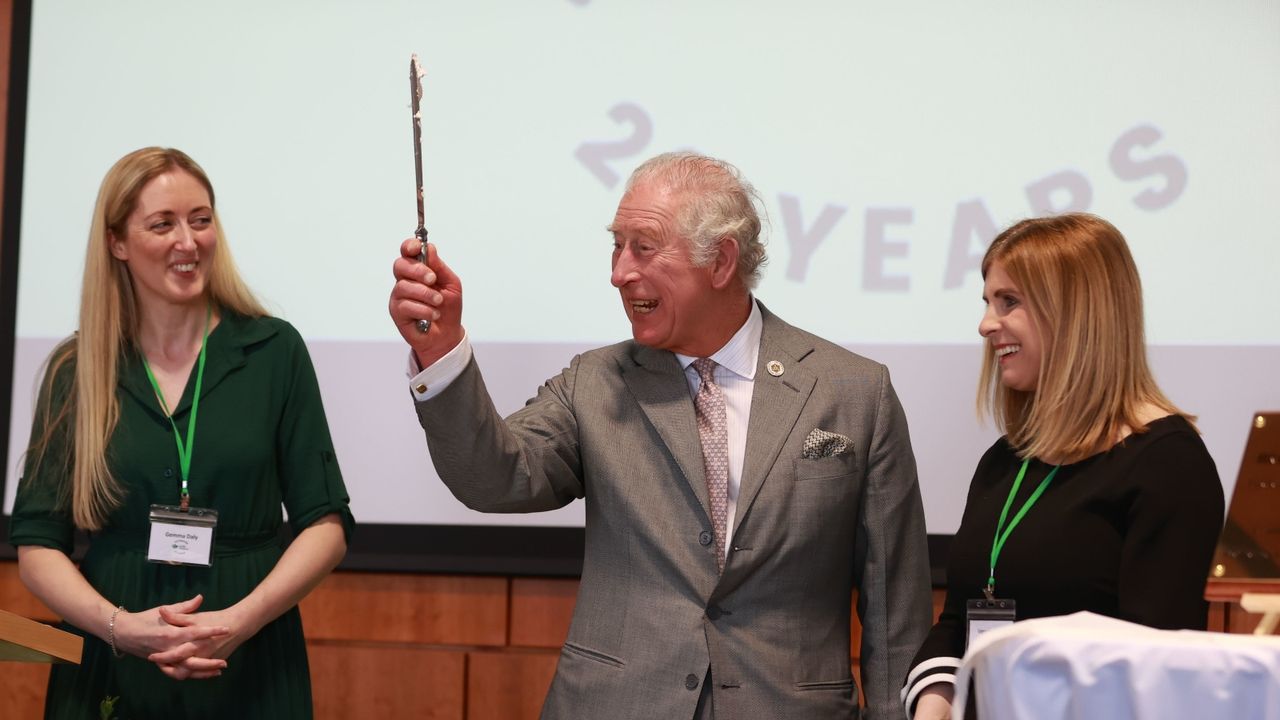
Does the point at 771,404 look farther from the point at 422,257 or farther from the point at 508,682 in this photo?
→ the point at 508,682

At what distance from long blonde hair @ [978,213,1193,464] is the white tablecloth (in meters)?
0.66

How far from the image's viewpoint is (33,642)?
192 cm

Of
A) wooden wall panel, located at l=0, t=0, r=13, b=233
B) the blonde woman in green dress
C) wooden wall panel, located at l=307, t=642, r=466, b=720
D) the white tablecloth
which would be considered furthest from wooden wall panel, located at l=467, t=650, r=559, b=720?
the white tablecloth

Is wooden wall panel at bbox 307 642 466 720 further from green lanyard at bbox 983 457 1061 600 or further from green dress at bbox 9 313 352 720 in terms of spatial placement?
green lanyard at bbox 983 457 1061 600

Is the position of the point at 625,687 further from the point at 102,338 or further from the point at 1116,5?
the point at 1116,5

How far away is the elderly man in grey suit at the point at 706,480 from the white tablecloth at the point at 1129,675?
848mm

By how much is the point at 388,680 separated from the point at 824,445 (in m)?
1.68

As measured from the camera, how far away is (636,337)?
2.35m

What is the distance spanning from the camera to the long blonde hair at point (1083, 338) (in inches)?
78.9

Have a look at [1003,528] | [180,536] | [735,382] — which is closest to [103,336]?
[180,536]

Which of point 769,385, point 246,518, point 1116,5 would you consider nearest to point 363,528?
point 246,518

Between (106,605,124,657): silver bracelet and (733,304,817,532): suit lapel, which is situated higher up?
(733,304,817,532): suit lapel

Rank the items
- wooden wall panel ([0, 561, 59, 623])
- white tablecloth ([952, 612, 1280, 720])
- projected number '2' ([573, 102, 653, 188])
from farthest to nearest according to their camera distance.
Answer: wooden wall panel ([0, 561, 59, 623]), projected number '2' ([573, 102, 653, 188]), white tablecloth ([952, 612, 1280, 720])

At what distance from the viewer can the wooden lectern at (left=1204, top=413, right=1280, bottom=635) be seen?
177 centimetres
